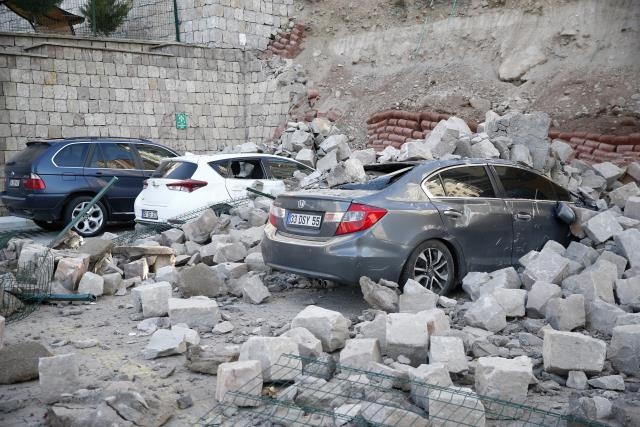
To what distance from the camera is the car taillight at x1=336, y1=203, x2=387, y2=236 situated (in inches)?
251

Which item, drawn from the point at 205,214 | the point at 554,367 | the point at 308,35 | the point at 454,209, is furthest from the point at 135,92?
the point at 554,367

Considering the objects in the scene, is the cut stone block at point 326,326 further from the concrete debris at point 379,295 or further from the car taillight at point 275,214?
the car taillight at point 275,214

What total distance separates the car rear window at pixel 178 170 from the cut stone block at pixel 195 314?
15.4 ft

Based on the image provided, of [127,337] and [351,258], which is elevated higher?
[351,258]

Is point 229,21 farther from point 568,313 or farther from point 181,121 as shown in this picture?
point 568,313

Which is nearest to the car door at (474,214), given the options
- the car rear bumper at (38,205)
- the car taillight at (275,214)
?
the car taillight at (275,214)

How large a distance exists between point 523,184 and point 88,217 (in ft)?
26.5

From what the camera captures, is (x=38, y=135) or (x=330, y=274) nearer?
(x=330, y=274)

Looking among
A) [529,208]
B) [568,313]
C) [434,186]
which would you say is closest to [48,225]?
[434,186]

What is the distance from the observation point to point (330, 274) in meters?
6.41

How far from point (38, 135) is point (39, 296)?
11.5 m

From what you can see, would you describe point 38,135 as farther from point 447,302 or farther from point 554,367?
point 554,367

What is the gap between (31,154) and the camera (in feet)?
40.9

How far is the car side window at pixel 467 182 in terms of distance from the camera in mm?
7043
